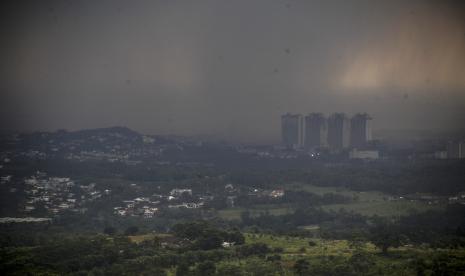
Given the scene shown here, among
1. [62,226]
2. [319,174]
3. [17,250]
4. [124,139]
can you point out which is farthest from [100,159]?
[17,250]

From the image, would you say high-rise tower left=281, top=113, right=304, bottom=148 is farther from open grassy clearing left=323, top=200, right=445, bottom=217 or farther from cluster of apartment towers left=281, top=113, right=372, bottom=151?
open grassy clearing left=323, top=200, right=445, bottom=217

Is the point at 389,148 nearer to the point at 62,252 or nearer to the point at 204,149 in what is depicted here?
the point at 204,149

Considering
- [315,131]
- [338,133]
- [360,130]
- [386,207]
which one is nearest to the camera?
[386,207]

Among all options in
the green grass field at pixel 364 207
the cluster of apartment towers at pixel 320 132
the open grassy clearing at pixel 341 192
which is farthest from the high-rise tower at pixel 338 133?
the green grass field at pixel 364 207

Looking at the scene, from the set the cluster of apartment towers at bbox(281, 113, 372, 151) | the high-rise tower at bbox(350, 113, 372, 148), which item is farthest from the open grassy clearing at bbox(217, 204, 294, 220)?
the cluster of apartment towers at bbox(281, 113, 372, 151)

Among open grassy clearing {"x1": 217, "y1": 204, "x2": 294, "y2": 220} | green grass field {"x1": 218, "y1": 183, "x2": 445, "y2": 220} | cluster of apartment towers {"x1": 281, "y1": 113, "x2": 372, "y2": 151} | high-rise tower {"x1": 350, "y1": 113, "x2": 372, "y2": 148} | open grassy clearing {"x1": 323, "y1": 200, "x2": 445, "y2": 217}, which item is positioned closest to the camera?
open grassy clearing {"x1": 323, "y1": 200, "x2": 445, "y2": 217}

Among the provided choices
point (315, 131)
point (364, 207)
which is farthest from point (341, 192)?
point (315, 131)

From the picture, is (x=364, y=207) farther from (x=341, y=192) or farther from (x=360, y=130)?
(x=360, y=130)

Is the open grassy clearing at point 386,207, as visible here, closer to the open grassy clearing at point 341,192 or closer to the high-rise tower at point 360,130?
the open grassy clearing at point 341,192
